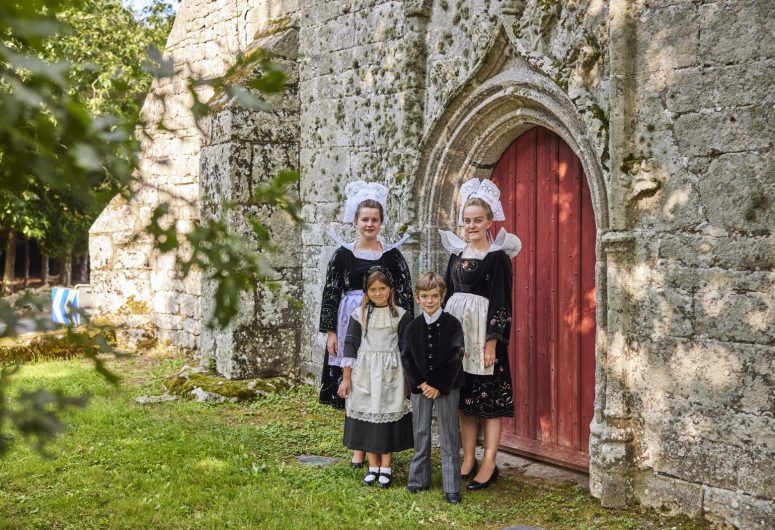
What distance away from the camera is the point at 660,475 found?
4.46 m

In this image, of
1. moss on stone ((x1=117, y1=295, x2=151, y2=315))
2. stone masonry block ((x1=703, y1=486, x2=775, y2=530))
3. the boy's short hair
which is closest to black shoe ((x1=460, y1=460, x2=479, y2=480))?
the boy's short hair

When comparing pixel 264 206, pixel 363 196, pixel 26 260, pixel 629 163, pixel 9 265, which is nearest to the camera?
pixel 629 163

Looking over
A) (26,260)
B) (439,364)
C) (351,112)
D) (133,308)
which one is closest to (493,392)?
(439,364)

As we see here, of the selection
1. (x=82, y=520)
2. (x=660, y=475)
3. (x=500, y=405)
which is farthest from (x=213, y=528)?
(x=660, y=475)

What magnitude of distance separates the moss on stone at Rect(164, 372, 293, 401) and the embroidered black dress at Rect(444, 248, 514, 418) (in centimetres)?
290

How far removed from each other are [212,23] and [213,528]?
6.74 m

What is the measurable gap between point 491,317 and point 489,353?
22 cm

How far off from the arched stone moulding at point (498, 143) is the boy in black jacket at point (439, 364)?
2.69 feet

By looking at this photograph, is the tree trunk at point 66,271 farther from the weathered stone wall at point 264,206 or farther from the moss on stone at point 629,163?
the moss on stone at point 629,163

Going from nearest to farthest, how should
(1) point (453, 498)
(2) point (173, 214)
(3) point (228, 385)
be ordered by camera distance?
(1) point (453, 498), (3) point (228, 385), (2) point (173, 214)

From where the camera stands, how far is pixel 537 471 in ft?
17.7

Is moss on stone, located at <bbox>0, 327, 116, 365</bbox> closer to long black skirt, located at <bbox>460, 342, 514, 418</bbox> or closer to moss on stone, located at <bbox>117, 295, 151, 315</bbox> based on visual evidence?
moss on stone, located at <bbox>117, 295, 151, 315</bbox>

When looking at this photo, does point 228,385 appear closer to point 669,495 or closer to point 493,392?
point 493,392

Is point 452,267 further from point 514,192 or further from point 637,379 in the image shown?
point 637,379
